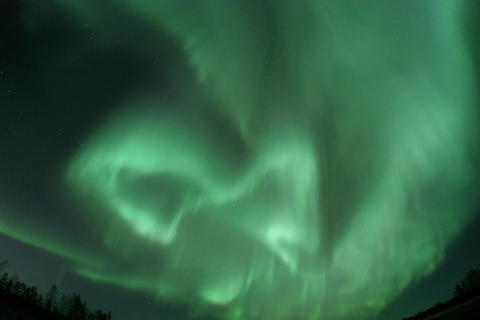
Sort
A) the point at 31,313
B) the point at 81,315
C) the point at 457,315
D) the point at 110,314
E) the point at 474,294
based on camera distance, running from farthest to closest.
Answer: the point at 110,314, the point at 81,315, the point at 31,313, the point at 474,294, the point at 457,315

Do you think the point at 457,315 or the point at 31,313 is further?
the point at 31,313

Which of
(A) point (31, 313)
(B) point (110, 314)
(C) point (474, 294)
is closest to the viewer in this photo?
(C) point (474, 294)

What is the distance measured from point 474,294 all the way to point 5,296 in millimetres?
28724

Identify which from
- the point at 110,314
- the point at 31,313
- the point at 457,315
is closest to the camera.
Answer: the point at 457,315

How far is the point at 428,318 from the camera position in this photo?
63.0ft

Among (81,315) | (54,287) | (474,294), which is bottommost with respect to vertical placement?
(474,294)

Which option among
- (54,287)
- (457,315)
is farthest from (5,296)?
(54,287)

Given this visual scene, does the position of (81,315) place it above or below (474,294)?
above

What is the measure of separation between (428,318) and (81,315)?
95964 millimetres

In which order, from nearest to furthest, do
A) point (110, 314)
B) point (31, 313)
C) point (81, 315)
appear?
point (31, 313)
point (81, 315)
point (110, 314)

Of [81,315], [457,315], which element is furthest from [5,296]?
[81,315]

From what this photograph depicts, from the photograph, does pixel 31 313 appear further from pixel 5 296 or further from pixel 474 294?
pixel 474 294

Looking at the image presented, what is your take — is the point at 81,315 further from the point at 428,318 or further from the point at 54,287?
the point at 428,318

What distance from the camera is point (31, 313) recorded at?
18.8 meters
